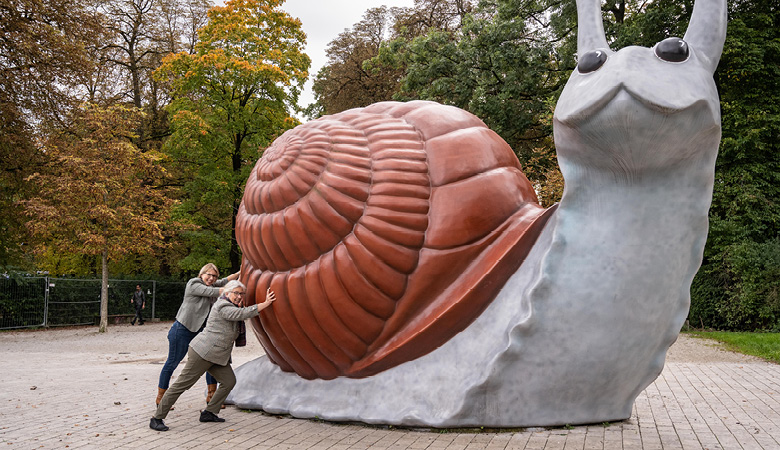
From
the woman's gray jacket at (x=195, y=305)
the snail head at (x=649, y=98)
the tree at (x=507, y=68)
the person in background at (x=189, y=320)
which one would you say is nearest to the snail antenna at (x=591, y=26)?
the snail head at (x=649, y=98)

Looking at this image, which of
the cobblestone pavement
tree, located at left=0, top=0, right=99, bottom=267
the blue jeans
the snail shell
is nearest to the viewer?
the cobblestone pavement

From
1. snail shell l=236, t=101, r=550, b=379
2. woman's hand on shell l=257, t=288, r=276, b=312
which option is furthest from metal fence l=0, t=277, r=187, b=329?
snail shell l=236, t=101, r=550, b=379

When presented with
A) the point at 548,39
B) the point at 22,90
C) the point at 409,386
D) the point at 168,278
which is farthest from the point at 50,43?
the point at 409,386

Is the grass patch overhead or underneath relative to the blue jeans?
underneath

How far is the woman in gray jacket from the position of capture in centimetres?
569

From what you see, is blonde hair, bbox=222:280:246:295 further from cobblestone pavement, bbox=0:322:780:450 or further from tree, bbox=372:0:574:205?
tree, bbox=372:0:574:205

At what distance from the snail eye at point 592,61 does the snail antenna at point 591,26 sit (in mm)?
110

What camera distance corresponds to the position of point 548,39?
66.4 ft

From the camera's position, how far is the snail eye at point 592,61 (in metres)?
4.54

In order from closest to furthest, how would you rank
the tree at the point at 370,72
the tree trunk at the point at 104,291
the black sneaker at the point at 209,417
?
1. the black sneaker at the point at 209,417
2. the tree trunk at the point at 104,291
3. the tree at the point at 370,72

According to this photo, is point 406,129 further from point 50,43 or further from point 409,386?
point 50,43

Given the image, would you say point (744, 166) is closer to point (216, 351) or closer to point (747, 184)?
point (747, 184)

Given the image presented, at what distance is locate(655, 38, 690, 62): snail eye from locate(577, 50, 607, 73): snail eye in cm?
40

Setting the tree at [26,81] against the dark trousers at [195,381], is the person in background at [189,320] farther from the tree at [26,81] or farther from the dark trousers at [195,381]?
the tree at [26,81]
